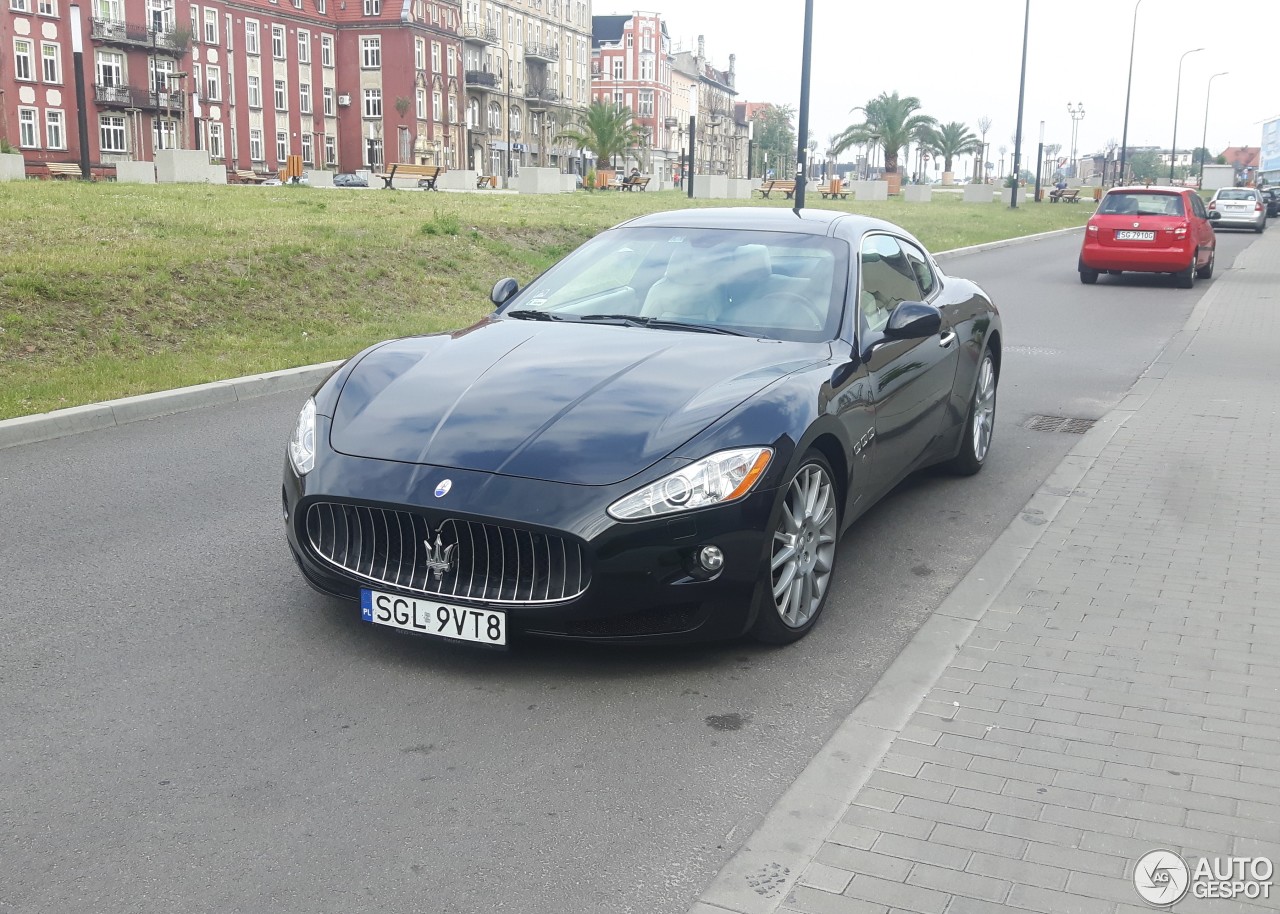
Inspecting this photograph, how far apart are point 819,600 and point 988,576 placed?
100cm

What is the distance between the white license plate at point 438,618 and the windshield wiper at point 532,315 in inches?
73.0

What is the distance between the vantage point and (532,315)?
19.2 ft

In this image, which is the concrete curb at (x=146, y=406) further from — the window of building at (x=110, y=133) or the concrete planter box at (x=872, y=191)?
the window of building at (x=110, y=133)

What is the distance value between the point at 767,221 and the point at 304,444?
2631mm

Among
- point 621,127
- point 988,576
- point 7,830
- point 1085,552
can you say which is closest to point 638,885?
point 7,830

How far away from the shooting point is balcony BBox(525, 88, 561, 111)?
342ft

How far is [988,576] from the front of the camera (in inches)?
219

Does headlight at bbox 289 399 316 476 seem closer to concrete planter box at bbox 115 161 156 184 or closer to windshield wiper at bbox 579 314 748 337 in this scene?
windshield wiper at bbox 579 314 748 337

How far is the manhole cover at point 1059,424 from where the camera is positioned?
927 centimetres

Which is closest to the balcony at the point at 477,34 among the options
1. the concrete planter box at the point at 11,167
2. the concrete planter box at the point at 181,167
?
the concrete planter box at the point at 181,167

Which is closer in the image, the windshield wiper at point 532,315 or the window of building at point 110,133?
the windshield wiper at point 532,315

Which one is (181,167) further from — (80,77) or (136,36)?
(136,36)

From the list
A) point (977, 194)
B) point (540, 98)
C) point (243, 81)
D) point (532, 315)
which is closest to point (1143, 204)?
point (532, 315)

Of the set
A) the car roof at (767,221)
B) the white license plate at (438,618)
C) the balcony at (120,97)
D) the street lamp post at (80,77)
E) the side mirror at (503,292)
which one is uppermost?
the balcony at (120,97)
